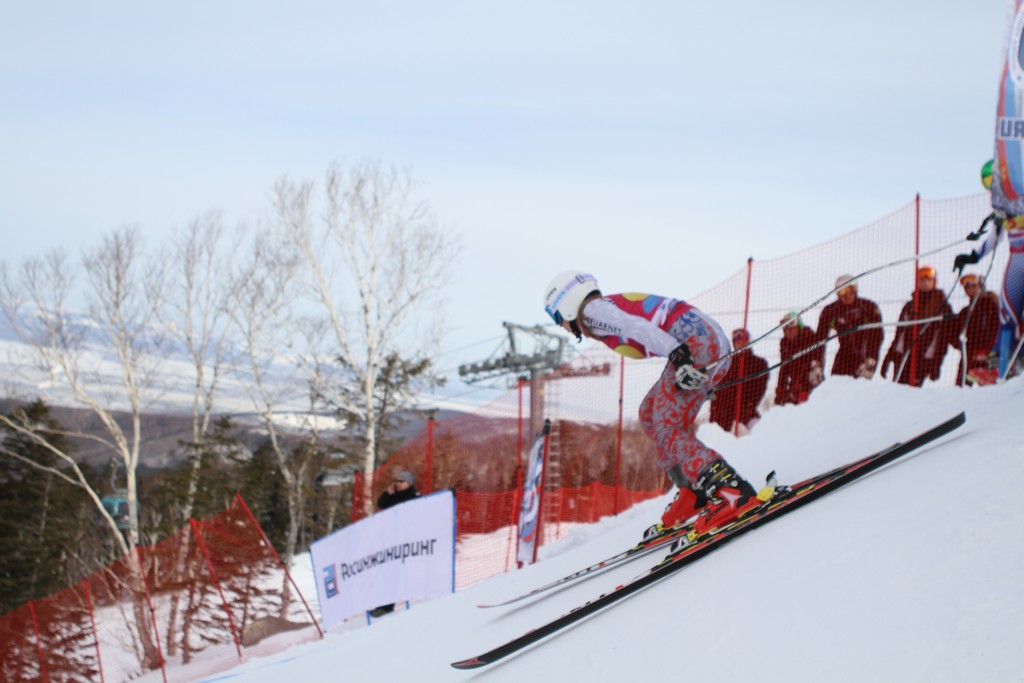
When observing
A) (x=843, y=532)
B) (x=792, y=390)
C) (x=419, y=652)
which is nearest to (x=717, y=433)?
(x=792, y=390)

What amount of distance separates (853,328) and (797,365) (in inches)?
28.6

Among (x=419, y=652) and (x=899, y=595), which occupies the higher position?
(x=899, y=595)

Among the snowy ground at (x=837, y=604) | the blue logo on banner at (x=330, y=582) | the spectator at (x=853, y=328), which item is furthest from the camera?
the blue logo on banner at (x=330, y=582)

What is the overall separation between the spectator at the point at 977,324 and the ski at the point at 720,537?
113 inches

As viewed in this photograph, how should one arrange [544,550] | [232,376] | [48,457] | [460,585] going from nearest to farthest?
[544,550], [460,585], [232,376], [48,457]

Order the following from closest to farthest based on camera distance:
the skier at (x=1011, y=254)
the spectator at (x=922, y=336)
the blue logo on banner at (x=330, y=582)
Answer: the skier at (x=1011, y=254) < the spectator at (x=922, y=336) < the blue logo on banner at (x=330, y=582)

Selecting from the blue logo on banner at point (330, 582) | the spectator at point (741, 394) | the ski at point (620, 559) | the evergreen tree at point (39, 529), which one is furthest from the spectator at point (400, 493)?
the evergreen tree at point (39, 529)

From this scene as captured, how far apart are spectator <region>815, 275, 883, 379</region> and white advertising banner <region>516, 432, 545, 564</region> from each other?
2.68 meters

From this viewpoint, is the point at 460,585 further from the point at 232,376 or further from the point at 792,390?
the point at 232,376

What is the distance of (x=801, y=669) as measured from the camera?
2443 mm

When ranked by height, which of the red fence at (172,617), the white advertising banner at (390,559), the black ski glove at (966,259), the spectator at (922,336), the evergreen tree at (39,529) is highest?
the black ski glove at (966,259)

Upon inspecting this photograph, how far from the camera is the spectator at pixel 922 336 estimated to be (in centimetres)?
708

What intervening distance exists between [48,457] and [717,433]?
27016 millimetres

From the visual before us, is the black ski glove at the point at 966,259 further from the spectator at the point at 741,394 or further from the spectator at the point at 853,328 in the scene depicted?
the spectator at the point at 741,394
